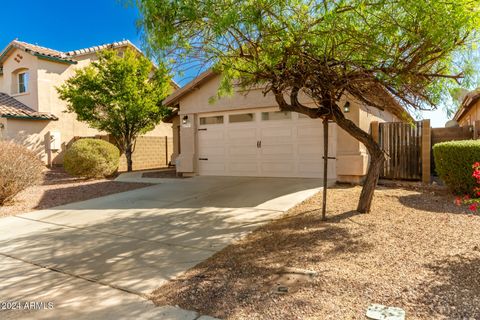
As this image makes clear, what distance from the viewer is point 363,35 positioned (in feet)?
14.2

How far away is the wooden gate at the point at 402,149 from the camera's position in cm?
959

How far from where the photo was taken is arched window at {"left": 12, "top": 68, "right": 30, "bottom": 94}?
1756cm

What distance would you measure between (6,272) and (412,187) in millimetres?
9069

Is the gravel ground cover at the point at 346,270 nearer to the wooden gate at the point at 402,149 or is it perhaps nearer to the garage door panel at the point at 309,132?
the wooden gate at the point at 402,149

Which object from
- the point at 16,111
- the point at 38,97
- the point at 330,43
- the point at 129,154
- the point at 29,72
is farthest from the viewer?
the point at 29,72

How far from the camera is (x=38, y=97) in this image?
16.6 metres

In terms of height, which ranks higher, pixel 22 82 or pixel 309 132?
pixel 22 82

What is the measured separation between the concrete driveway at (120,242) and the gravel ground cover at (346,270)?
0.37 metres

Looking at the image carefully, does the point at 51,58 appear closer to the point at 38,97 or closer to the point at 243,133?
the point at 38,97

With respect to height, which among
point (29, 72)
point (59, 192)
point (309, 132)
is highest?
point (29, 72)

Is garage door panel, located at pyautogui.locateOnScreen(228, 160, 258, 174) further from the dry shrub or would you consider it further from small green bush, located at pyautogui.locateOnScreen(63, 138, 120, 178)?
the dry shrub

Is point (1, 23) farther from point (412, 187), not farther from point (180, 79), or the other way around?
point (412, 187)

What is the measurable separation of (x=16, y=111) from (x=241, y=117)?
1167 cm

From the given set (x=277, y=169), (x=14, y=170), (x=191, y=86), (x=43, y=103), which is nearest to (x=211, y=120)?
(x=191, y=86)
